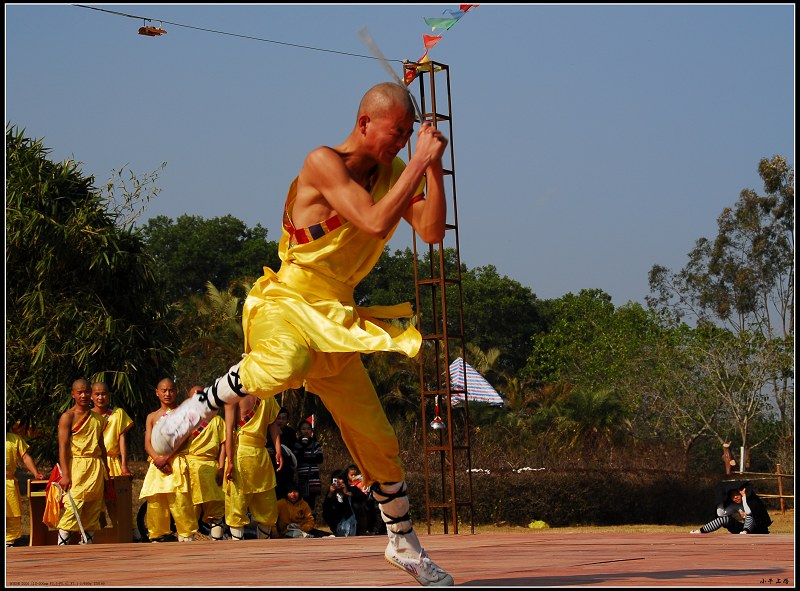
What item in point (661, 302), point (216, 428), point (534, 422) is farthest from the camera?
point (661, 302)

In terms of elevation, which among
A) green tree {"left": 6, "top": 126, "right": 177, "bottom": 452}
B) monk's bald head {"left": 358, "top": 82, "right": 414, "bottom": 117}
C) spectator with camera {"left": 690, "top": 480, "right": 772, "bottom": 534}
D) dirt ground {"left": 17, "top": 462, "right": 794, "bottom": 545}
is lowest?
dirt ground {"left": 17, "top": 462, "right": 794, "bottom": 545}

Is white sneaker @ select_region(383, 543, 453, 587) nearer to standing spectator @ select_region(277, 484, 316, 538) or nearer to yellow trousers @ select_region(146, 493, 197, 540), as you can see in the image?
yellow trousers @ select_region(146, 493, 197, 540)

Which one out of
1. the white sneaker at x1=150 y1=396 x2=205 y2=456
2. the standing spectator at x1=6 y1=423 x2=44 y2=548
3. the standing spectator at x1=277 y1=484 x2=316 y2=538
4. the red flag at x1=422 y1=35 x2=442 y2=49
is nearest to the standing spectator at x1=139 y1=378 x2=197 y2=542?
the standing spectator at x1=6 y1=423 x2=44 y2=548

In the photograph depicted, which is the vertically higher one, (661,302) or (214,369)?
(661,302)

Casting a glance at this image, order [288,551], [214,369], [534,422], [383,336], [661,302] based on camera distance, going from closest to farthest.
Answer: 1. [383,336]
2. [288,551]
3. [534,422]
4. [214,369]
5. [661,302]

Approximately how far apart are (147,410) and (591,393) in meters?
14.4

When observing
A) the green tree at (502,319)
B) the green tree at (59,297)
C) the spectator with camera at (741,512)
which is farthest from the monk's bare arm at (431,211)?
the green tree at (502,319)

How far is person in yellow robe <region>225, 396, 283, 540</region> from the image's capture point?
11047mm

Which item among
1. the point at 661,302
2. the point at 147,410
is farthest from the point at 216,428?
the point at 661,302

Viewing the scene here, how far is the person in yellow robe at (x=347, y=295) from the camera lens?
4.29 meters

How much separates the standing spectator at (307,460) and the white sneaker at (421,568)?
27.0 ft

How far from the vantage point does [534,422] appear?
3012cm

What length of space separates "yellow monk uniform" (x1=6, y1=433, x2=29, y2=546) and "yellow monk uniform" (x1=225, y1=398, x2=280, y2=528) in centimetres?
217

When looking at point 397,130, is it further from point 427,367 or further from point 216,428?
point 427,367
